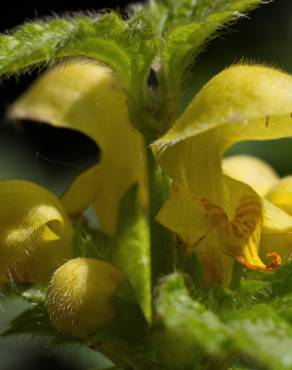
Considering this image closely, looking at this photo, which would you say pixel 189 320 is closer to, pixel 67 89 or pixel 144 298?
pixel 144 298

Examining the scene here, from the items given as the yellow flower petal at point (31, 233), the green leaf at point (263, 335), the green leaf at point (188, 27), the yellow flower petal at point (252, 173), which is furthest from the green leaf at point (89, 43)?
the yellow flower petal at point (252, 173)

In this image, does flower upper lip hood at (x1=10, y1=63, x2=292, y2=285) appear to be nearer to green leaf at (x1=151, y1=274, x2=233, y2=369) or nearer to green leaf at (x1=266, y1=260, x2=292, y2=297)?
green leaf at (x1=266, y1=260, x2=292, y2=297)

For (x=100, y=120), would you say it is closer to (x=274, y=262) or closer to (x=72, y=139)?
(x=274, y=262)

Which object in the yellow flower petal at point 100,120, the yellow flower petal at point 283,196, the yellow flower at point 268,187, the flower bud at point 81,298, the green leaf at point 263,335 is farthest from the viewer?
the yellow flower petal at point 100,120

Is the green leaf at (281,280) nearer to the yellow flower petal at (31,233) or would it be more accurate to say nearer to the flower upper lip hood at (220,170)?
the flower upper lip hood at (220,170)

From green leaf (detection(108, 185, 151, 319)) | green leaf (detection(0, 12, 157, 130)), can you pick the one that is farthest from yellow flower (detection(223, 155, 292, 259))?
green leaf (detection(0, 12, 157, 130))

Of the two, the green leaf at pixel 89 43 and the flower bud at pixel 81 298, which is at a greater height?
the green leaf at pixel 89 43
